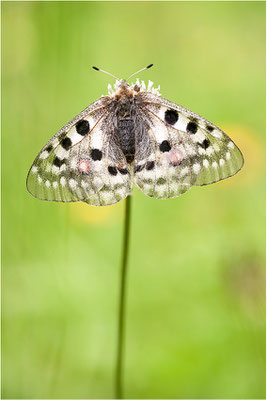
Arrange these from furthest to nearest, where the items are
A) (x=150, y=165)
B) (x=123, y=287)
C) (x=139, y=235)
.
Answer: (x=139, y=235)
(x=150, y=165)
(x=123, y=287)

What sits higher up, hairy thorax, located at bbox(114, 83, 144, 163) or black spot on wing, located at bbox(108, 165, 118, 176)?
hairy thorax, located at bbox(114, 83, 144, 163)

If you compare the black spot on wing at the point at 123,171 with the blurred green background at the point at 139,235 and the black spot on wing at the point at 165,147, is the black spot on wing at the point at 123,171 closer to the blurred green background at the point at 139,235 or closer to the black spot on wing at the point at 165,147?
the black spot on wing at the point at 165,147

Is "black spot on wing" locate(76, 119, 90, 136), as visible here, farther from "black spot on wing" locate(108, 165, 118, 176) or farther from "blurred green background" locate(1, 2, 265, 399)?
"blurred green background" locate(1, 2, 265, 399)

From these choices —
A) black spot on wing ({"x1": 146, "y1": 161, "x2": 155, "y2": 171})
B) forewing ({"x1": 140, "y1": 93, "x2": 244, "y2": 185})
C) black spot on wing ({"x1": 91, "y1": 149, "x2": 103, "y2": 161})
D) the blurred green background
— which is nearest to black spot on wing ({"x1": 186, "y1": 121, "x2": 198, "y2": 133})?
forewing ({"x1": 140, "y1": 93, "x2": 244, "y2": 185})

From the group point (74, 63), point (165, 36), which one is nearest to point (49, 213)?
point (74, 63)

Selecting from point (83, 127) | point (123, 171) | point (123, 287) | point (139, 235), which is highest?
point (83, 127)

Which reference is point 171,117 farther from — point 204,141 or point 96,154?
point 96,154

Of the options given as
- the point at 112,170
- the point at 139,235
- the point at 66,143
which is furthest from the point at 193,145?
the point at 139,235

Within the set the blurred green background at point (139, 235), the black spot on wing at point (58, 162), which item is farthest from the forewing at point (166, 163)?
the blurred green background at point (139, 235)

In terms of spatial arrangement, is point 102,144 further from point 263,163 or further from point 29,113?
point 263,163
